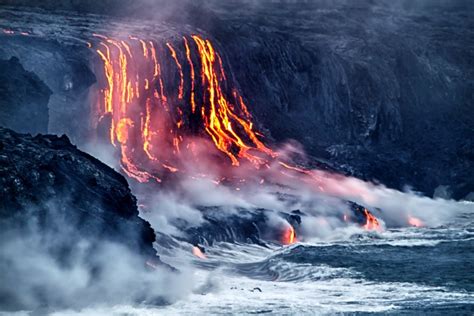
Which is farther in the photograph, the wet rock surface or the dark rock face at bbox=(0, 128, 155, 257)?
the wet rock surface

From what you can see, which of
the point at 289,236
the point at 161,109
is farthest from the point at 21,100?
the point at 161,109

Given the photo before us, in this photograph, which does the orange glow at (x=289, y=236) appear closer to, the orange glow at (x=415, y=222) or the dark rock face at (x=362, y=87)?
the orange glow at (x=415, y=222)

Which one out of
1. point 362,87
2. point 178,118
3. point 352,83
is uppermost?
point 352,83

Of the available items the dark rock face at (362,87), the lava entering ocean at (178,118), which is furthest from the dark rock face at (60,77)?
the dark rock face at (362,87)

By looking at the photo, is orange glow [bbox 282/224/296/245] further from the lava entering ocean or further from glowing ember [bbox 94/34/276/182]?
glowing ember [bbox 94/34/276/182]

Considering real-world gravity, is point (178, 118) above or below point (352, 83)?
below

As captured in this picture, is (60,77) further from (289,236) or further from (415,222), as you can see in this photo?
(415,222)

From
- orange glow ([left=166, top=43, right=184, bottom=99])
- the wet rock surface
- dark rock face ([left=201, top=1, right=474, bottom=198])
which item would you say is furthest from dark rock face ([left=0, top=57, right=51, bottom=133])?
dark rock face ([left=201, top=1, right=474, bottom=198])
